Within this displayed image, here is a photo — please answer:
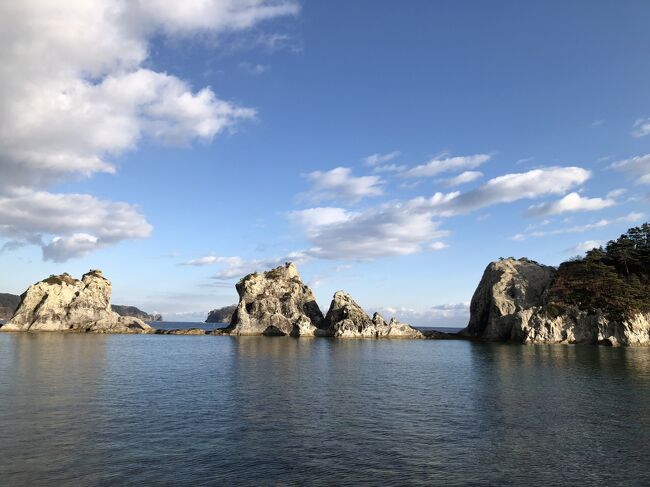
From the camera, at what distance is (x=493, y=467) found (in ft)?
88.7

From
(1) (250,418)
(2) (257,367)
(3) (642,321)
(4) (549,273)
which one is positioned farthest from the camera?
(4) (549,273)

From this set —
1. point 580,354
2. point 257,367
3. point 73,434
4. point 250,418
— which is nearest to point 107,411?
point 73,434

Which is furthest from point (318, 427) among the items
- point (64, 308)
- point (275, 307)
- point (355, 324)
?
point (64, 308)

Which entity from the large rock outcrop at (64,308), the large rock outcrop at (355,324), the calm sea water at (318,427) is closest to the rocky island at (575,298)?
the large rock outcrop at (355,324)

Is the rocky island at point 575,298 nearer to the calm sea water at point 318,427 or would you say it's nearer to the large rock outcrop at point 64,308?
the calm sea water at point 318,427

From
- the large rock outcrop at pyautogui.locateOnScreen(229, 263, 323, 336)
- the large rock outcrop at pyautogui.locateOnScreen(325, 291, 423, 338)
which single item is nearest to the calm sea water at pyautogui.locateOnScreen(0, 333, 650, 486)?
the large rock outcrop at pyautogui.locateOnScreen(325, 291, 423, 338)

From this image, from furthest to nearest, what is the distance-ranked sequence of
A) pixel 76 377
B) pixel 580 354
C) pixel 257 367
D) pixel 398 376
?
1. pixel 580 354
2. pixel 257 367
3. pixel 398 376
4. pixel 76 377

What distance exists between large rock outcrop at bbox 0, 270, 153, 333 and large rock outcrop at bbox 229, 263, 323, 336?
50.3 meters

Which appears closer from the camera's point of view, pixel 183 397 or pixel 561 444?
pixel 561 444

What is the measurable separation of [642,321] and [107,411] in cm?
13250

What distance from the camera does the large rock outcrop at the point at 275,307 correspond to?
170375 mm

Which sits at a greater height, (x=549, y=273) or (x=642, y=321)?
(x=549, y=273)

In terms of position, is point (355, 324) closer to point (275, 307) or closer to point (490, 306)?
point (275, 307)

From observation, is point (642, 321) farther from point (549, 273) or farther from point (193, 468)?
point (193, 468)
